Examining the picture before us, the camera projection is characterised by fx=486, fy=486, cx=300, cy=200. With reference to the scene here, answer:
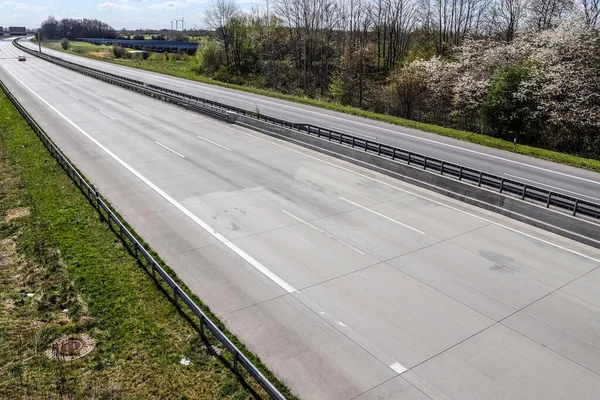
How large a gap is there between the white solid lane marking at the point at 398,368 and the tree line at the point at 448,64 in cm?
2755

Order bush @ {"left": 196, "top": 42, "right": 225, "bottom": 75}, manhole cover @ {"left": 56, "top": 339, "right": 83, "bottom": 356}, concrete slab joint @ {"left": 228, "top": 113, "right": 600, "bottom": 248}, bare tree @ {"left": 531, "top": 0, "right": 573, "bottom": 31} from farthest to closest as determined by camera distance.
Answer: bush @ {"left": 196, "top": 42, "right": 225, "bottom": 75}
bare tree @ {"left": 531, "top": 0, "right": 573, "bottom": 31}
concrete slab joint @ {"left": 228, "top": 113, "right": 600, "bottom": 248}
manhole cover @ {"left": 56, "top": 339, "right": 83, "bottom": 356}

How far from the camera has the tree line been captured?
33719 mm

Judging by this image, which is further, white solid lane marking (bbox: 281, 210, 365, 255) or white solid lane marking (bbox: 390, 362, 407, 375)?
white solid lane marking (bbox: 281, 210, 365, 255)

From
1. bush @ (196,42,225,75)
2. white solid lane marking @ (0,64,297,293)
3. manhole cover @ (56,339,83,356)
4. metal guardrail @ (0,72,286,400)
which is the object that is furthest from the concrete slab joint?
bush @ (196,42,225,75)

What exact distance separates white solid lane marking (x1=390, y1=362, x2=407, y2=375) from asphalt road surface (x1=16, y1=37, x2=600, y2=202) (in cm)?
1580

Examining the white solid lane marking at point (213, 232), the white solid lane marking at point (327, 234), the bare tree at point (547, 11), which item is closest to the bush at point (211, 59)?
the bare tree at point (547, 11)

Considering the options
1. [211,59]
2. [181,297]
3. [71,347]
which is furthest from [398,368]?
[211,59]

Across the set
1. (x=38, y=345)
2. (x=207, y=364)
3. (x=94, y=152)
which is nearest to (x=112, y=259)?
(x=38, y=345)

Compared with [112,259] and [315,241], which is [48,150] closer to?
[112,259]

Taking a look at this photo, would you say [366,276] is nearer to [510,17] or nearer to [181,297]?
[181,297]

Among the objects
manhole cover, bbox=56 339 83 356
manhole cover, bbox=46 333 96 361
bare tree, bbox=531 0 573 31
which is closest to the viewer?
manhole cover, bbox=46 333 96 361

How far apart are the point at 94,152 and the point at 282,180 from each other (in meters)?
12.7

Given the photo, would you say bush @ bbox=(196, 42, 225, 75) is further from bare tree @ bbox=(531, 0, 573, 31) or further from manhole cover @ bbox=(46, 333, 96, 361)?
manhole cover @ bbox=(46, 333, 96, 361)

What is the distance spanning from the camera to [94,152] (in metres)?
29.5
